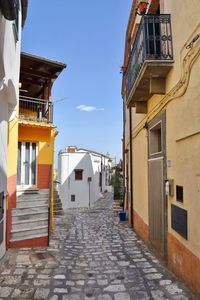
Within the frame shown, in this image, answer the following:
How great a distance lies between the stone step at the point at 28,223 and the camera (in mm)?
7438

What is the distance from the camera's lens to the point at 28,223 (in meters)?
7.64

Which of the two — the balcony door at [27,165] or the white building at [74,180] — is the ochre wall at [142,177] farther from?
the white building at [74,180]

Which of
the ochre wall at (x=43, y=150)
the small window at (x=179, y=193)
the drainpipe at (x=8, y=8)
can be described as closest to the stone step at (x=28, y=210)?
the ochre wall at (x=43, y=150)

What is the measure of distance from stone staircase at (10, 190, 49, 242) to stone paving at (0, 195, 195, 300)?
522 millimetres

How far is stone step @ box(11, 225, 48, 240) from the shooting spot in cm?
710

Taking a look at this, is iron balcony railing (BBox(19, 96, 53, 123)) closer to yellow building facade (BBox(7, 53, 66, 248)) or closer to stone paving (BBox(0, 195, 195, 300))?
yellow building facade (BBox(7, 53, 66, 248))

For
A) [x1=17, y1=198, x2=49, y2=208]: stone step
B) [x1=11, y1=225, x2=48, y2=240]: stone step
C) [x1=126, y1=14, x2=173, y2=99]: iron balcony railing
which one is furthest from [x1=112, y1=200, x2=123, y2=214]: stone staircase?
[x1=126, y1=14, x2=173, y2=99]: iron balcony railing

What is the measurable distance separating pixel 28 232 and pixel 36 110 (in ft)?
21.6

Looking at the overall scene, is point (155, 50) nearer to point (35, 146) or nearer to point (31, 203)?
point (31, 203)

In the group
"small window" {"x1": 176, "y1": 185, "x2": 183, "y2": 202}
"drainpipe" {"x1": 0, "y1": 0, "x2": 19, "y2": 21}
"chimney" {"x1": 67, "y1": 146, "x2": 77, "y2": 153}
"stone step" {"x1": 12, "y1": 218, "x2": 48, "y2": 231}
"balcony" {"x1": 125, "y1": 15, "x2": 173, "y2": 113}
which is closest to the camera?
"drainpipe" {"x1": 0, "y1": 0, "x2": 19, "y2": 21}

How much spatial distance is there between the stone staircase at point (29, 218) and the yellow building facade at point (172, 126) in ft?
10.7

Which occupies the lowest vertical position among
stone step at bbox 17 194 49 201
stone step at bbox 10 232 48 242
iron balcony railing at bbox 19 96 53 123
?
stone step at bbox 10 232 48 242

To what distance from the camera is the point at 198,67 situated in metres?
3.98

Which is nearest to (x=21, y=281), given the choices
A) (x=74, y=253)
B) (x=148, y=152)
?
(x=74, y=253)
